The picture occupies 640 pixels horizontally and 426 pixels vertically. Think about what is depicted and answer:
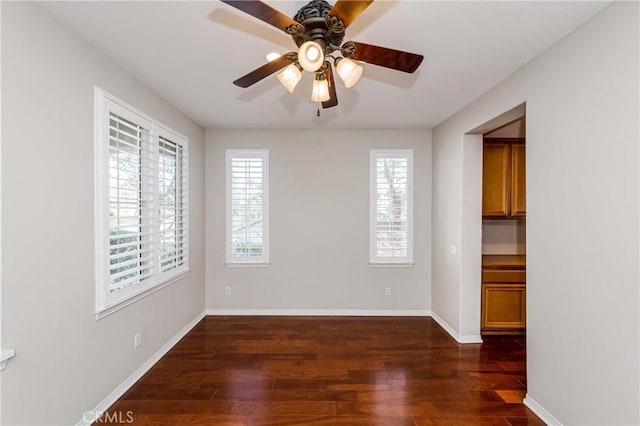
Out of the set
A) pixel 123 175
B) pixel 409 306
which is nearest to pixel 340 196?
pixel 409 306

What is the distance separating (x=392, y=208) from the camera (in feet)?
15.0

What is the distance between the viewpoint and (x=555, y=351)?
7.29 ft

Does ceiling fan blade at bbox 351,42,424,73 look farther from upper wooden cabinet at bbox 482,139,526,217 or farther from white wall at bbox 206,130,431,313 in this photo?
upper wooden cabinet at bbox 482,139,526,217

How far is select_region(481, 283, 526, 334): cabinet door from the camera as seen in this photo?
3.75 metres

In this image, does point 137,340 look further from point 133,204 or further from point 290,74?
point 290,74

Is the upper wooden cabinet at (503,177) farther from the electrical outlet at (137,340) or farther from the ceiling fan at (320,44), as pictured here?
the electrical outlet at (137,340)

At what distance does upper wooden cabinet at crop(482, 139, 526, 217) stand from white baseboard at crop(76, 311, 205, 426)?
419 centimetres

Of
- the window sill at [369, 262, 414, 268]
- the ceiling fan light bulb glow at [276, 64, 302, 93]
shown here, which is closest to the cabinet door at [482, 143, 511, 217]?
the window sill at [369, 262, 414, 268]

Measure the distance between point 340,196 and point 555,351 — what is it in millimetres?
2987

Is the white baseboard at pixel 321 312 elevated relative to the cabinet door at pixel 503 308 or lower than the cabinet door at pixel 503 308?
lower

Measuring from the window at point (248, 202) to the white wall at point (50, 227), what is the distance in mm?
2009

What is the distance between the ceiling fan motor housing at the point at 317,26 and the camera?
1.54 meters

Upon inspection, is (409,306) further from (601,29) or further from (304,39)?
(304,39)

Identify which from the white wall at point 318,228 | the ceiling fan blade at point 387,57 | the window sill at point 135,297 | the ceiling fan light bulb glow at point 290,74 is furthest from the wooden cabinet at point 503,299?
the window sill at point 135,297
